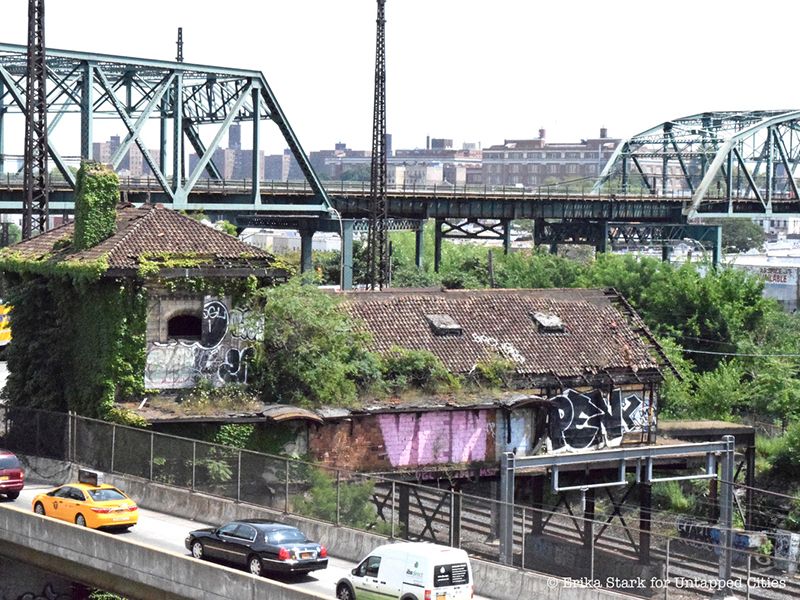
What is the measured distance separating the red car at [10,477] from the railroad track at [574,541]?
9150mm

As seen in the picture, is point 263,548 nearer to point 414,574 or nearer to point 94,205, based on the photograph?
point 414,574

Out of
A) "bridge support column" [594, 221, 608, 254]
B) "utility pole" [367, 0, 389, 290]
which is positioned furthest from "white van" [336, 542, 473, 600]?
"bridge support column" [594, 221, 608, 254]

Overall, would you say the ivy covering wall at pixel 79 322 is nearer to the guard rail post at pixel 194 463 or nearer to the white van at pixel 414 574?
the guard rail post at pixel 194 463

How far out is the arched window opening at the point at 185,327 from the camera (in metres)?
44.5

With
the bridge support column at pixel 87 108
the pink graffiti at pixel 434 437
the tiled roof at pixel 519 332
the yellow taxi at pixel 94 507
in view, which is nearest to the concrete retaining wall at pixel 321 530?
the yellow taxi at pixel 94 507

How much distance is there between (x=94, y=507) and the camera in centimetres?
3506

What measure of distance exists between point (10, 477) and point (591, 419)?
61.8ft

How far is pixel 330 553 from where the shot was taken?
35.1 m

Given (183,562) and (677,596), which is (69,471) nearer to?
(183,562)

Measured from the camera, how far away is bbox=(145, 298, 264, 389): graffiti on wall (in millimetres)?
43938

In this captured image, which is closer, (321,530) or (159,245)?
(321,530)

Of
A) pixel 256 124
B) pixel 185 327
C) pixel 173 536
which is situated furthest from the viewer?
pixel 256 124

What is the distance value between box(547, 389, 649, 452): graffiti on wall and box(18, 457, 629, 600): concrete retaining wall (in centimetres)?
1362

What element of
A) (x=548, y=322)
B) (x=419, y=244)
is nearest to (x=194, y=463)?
(x=548, y=322)
